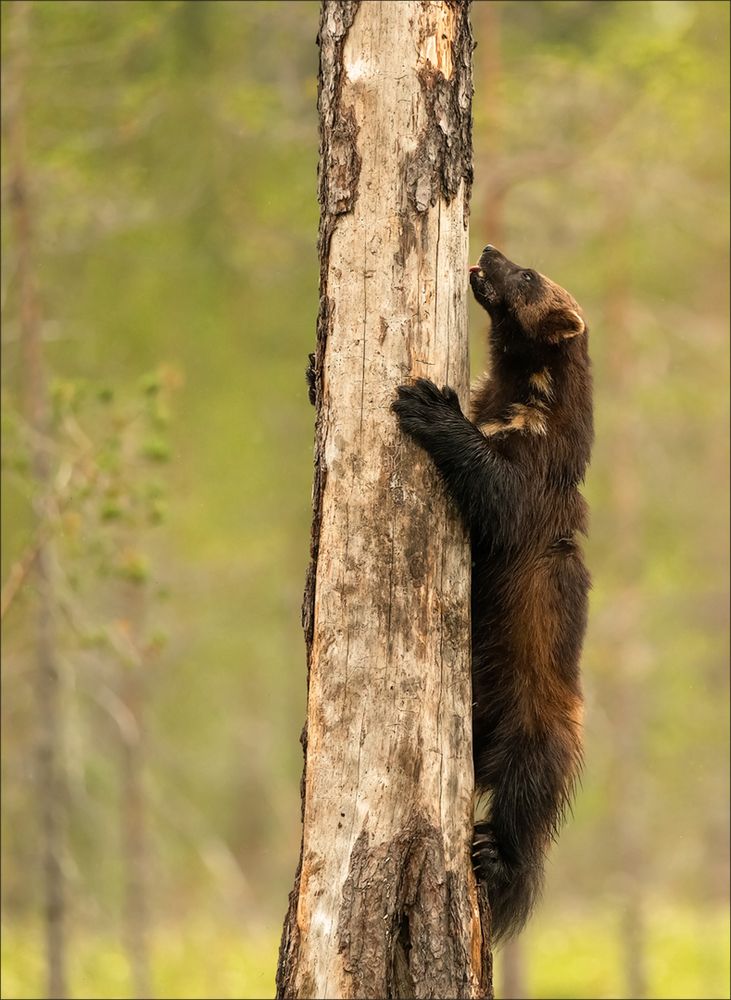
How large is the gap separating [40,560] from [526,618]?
13.1 ft

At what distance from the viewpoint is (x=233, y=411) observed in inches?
530

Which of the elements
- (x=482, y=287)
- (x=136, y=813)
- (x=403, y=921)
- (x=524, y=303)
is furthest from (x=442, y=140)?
(x=136, y=813)

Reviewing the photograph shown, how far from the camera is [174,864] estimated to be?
19.3 meters

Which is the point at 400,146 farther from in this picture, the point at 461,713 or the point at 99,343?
the point at 99,343

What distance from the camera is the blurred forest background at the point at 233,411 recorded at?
859 cm

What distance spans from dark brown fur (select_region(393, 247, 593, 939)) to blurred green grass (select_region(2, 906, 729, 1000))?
17.6 ft

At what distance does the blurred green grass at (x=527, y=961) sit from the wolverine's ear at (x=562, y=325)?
602cm

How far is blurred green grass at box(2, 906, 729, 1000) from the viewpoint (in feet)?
35.8

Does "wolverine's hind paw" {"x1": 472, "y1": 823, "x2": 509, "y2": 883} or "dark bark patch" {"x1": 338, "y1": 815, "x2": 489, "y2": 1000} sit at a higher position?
"wolverine's hind paw" {"x1": 472, "y1": 823, "x2": 509, "y2": 883}

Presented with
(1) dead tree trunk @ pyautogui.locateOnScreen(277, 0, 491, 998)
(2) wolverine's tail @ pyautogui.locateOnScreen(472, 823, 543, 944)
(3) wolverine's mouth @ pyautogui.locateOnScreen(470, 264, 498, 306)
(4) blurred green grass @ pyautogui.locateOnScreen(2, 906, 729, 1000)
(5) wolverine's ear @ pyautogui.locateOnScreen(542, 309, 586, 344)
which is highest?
(3) wolverine's mouth @ pyautogui.locateOnScreen(470, 264, 498, 306)

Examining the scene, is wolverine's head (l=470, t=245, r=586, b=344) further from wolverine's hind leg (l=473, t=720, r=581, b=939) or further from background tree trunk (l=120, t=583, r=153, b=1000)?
background tree trunk (l=120, t=583, r=153, b=1000)

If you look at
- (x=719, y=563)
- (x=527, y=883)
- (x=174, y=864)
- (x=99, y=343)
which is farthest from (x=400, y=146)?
(x=174, y=864)

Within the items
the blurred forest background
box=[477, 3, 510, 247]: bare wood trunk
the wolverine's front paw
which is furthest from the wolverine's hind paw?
box=[477, 3, 510, 247]: bare wood trunk

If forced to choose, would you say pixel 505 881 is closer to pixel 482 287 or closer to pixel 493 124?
pixel 482 287
